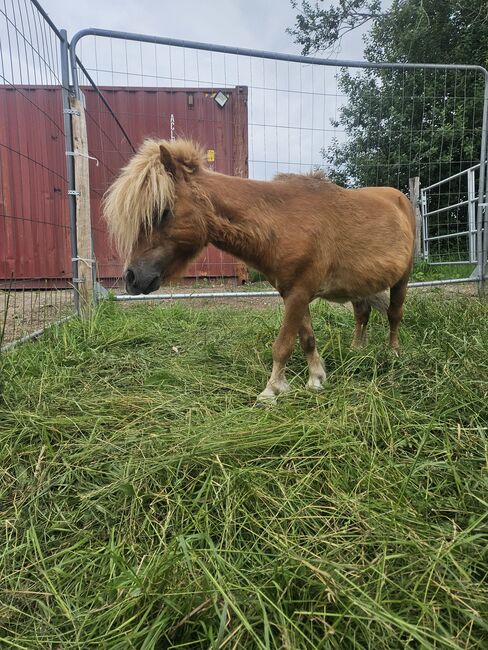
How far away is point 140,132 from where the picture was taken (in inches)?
296

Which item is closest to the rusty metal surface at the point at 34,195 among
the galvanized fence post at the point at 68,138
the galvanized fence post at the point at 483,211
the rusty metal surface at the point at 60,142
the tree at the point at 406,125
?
the rusty metal surface at the point at 60,142

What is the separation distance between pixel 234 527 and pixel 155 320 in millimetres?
3086

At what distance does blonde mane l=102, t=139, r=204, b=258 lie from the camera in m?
2.18

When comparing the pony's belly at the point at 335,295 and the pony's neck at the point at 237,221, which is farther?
the pony's belly at the point at 335,295

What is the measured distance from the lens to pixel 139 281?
89.1 inches

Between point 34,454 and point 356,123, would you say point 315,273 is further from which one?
point 356,123

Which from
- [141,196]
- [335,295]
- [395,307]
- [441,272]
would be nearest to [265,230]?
[141,196]

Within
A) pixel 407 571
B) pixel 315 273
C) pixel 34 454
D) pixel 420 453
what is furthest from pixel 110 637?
pixel 315 273

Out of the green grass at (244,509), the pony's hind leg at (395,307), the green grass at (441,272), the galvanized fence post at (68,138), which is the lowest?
the green grass at (244,509)

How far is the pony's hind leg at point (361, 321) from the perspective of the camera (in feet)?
11.6

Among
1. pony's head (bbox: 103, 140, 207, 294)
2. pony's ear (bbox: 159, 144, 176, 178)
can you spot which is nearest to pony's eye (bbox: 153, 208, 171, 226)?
pony's head (bbox: 103, 140, 207, 294)

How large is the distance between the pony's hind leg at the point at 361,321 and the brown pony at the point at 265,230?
43 cm

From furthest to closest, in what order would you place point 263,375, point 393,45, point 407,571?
point 393,45 < point 263,375 < point 407,571

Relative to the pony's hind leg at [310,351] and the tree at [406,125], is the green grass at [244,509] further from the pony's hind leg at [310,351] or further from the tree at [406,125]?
the tree at [406,125]
